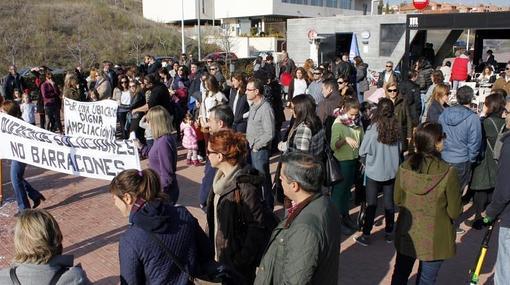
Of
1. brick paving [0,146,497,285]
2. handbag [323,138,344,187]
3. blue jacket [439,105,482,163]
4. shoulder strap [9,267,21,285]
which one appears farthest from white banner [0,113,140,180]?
blue jacket [439,105,482,163]

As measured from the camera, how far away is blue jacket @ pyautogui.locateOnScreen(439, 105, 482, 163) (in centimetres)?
605

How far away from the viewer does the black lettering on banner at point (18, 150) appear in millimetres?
6356

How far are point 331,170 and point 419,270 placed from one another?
5.87ft

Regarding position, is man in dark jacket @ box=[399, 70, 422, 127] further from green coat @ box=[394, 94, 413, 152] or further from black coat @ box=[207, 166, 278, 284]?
black coat @ box=[207, 166, 278, 284]

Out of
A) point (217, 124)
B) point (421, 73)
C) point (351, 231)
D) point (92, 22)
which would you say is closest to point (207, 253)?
point (217, 124)

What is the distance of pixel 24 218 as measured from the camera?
2695mm

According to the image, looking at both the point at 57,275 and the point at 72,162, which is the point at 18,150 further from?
the point at 57,275

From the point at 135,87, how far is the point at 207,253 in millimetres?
7920

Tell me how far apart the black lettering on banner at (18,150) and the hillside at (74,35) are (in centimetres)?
2900

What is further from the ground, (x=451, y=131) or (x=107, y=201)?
(x=451, y=131)

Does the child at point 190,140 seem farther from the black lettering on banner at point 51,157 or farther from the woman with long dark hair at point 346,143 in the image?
the woman with long dark hair at point 346,143

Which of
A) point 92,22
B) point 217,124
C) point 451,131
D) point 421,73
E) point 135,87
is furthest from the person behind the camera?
point 92,22

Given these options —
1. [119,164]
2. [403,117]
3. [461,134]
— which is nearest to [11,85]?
[119,164]

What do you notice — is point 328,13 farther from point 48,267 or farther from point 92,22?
point 48,267
